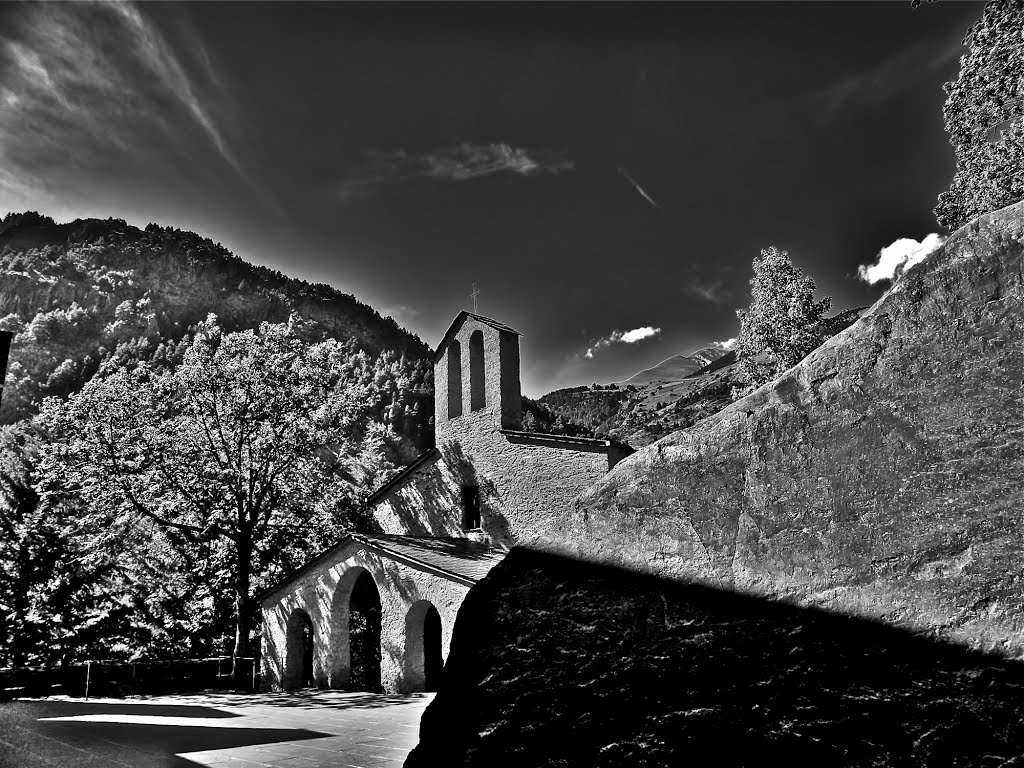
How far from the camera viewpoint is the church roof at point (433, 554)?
1442cm

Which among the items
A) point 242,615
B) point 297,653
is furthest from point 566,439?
point 242,615

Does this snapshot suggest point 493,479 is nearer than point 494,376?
Yes

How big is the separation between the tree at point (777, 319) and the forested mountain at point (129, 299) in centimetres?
3531

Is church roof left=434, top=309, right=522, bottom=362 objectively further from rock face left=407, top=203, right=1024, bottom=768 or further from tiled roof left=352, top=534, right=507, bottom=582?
rock face left=407, top=203, right=1024, bottom=768

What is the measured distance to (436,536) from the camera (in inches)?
747

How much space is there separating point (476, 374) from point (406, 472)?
3.76 metres

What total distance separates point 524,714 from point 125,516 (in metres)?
20.2

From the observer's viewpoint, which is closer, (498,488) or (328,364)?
(498,488)

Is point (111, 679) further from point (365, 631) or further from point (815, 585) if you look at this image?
point (815, 585)

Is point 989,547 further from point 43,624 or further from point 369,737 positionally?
point 43,624

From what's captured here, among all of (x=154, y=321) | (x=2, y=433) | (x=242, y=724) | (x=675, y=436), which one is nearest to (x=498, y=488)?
(x=242, y=724)

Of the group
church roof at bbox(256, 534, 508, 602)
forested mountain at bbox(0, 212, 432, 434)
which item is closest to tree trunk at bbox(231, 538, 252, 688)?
church roof at bbox(256, 534, 508, 602)

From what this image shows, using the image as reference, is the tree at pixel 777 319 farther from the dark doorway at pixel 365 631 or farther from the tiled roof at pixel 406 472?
the dark doorway at pixel 365 631

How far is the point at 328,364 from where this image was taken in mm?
22125
